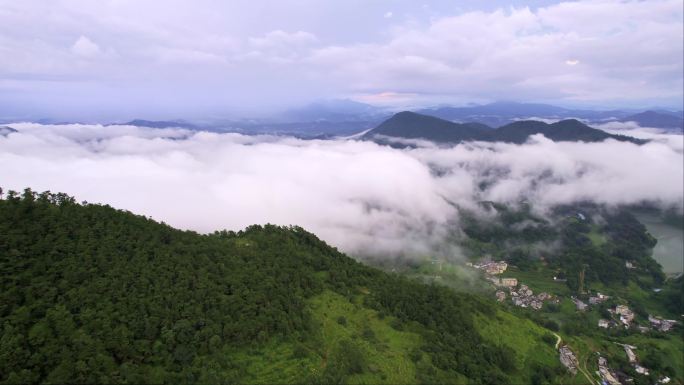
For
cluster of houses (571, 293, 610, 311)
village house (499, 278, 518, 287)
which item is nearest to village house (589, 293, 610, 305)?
cluster of houses (571, 293, 610, 311)

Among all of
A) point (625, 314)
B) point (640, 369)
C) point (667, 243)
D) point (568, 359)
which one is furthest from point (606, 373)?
point (667, 243)

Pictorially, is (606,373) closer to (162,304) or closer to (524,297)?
(524,297)

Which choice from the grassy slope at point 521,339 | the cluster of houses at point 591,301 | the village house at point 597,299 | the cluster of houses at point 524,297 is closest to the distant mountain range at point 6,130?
the grassy slope at point 521,339

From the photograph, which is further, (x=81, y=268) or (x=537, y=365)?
(x=537, y=365)

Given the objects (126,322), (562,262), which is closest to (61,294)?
(126,322)

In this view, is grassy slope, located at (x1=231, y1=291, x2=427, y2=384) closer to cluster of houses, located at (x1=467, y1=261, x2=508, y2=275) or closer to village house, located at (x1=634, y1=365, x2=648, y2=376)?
village house, located at (x1=634, y1=365, x2=648, y2=376)

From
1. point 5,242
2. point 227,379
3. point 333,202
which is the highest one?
point 5,242

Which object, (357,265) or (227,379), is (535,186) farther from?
(227,379)
